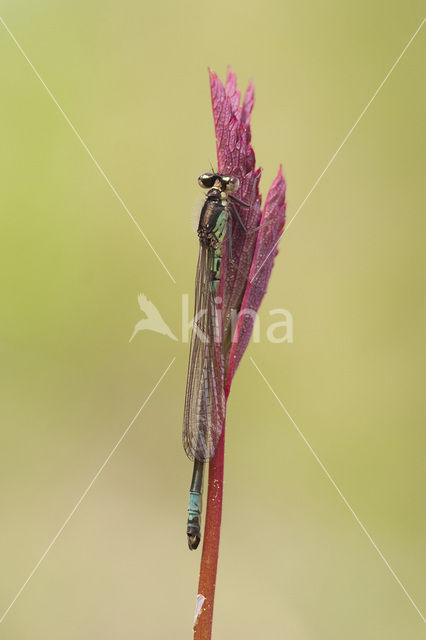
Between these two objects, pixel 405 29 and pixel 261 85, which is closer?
pixel 405 29

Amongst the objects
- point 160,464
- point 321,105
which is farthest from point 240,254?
point 321,105

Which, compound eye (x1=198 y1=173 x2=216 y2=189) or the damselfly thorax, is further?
compound eye (x1=198 y1=173 x2=216 y2=189)

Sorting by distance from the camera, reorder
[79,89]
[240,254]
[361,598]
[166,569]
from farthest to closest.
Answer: [79,89], [166,569], [361,598], [240,254]

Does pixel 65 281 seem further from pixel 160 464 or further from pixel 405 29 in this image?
pixel 405 29
